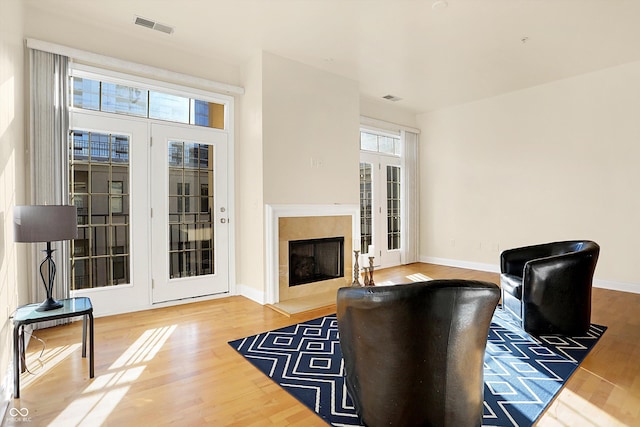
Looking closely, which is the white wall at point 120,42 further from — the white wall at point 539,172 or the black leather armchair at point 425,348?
the white wall at point 539,172

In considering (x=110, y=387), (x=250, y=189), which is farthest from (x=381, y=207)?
(x=110, y=387)

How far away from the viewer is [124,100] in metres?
3.89

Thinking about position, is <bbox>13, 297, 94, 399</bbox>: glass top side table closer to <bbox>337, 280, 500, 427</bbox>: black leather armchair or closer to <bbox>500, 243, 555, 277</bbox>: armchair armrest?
<bbox>337, 280, 500, 427</bbox>: black leather armchair

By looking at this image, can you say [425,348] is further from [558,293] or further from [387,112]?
[387,112]

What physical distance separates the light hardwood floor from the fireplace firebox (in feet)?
3.28

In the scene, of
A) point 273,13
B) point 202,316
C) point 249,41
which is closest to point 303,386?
point 202,316

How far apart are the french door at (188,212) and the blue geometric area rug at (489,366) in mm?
1549

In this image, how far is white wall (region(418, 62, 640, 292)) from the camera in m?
4.73

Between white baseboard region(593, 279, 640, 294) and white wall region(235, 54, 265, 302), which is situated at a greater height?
white wall region(235, 54, 265, 302)

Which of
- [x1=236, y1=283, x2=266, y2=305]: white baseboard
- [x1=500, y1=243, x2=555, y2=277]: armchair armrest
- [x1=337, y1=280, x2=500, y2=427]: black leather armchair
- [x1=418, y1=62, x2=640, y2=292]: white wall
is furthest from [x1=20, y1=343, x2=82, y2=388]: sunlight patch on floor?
[x1=418, y1=62, x2=640, y2=292]: white wall

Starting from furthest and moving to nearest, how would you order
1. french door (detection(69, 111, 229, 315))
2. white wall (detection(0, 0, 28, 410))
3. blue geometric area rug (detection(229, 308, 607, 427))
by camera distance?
french door (detection(69, 111, 229, 315))
white wall (detection(0, 0, 28, 410))
blue geometric area rug (detection(229, 308, 607, 427))

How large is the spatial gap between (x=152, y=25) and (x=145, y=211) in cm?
199

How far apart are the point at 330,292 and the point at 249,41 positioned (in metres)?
3.30

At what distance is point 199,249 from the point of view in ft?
14.4
